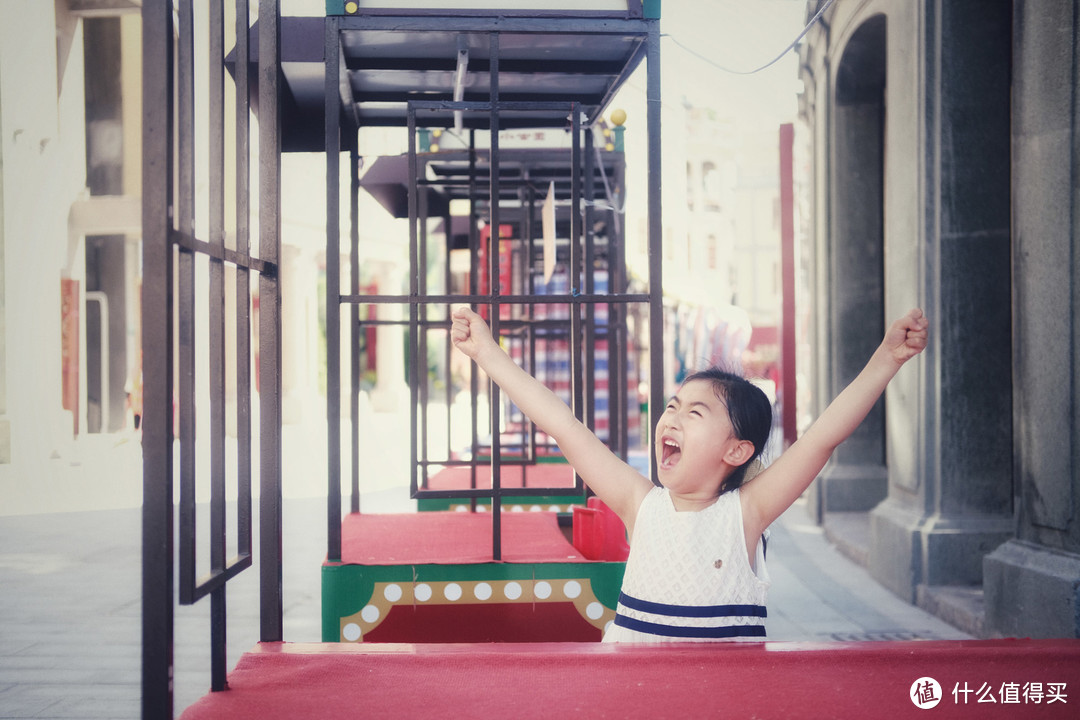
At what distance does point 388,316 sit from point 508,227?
22.9 meters

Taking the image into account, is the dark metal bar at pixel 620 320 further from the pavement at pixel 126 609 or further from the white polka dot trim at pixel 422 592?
the white polka dot trim at pixel 422 592

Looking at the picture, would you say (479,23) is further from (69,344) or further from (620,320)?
(69,344)

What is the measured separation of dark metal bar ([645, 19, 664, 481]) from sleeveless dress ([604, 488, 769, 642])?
76cm

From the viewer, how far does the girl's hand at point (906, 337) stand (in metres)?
1.98

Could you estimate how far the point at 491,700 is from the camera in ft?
5.11

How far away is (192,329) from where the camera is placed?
5.14 ft

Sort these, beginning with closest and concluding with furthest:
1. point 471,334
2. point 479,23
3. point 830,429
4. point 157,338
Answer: point 157,338 → point 830,429 → point 471,334 → point 479,23

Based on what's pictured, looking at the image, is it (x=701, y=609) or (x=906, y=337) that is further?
(x=701, y=609)

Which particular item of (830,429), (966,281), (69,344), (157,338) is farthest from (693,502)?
(69,344)

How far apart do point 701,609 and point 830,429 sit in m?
0.51

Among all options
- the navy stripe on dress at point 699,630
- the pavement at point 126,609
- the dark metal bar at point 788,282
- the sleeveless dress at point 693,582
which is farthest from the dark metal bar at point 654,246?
the dark metal bar at point 788,282

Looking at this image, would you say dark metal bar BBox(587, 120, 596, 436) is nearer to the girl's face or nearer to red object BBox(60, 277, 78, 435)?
the girl's face

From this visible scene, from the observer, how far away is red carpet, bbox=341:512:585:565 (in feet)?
10.5

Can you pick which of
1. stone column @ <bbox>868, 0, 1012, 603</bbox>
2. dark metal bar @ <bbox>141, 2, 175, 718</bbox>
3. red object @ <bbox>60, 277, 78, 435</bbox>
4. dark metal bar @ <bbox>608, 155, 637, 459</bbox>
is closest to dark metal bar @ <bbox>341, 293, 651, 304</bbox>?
dark metal bar @ <bbox>141, 2, 175, 718</bbox>
